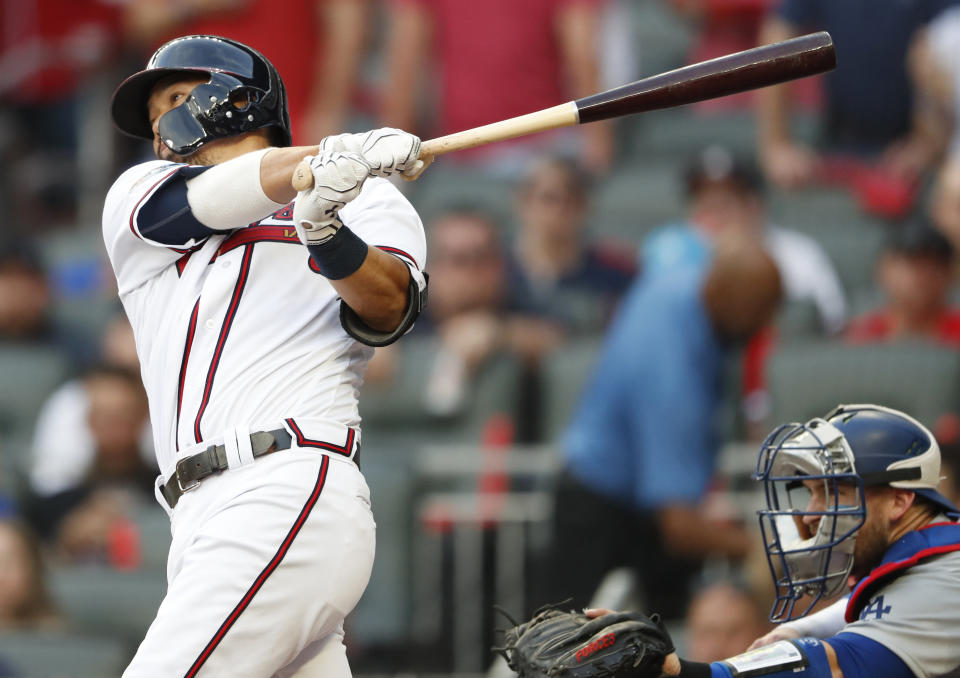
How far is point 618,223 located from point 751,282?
6.91 feet

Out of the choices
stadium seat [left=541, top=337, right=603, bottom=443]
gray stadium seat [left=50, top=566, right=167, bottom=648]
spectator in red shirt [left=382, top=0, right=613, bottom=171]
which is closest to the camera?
gray stadium seat [left=50, top=566, right=167, bottom=648]

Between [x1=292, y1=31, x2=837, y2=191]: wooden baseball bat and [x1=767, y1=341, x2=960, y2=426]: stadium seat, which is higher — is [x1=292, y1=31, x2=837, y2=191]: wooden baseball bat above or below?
above

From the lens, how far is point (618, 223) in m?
7.41

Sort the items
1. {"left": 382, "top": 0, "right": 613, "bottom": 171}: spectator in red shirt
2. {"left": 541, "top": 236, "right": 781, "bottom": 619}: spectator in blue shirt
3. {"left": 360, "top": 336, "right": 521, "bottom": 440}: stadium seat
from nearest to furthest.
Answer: {"left": 541, "top": 236, "right": 781, "bottom": 619}: spectator in blue shirt, {"left": 360, "top": 336, "right": 521, "bottom": 440}: stadium seat, {"left": 382, "top": 0, "right": 613, "bottom": 171}: spectator in red shirt

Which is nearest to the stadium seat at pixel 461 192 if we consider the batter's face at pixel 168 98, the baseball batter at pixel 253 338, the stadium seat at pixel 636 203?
the stadium seat at pixel 636 203

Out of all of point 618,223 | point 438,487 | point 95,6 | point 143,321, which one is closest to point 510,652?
point 143,321

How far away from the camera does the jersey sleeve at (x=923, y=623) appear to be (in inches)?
110

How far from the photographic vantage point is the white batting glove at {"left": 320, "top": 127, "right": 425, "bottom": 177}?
8.99 feet

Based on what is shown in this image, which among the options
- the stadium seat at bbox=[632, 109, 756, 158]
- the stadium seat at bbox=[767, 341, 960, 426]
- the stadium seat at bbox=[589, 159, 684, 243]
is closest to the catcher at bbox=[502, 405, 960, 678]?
the stadium seat at bbox=[767, 341, 960, 426]

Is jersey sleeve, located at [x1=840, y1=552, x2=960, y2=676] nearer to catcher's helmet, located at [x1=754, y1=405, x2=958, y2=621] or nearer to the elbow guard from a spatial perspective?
catcher's helmet, located at [x1=754, y1=405, x2=958, y2=621]

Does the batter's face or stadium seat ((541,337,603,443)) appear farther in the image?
stadium seat ((541,337,603,443))

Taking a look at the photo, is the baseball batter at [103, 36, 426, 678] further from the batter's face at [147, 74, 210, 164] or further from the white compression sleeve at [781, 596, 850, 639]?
the white compression sleeve at [781, 596, 850, 639]

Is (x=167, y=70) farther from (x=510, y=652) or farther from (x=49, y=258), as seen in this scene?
(x=49, y=258)

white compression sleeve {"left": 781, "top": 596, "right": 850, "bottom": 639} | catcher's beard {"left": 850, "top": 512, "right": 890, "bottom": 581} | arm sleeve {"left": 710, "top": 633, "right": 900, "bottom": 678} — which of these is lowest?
white compression sleeve {"left": 781, "top": 596, "right": 850, "bottom": 639}
